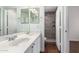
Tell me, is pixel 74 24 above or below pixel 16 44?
above

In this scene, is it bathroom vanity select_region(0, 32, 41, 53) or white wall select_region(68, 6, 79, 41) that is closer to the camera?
bathroom vanity select_region(0, 32, 41, 53)

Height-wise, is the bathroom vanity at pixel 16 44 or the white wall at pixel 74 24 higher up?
the white wall at pixel 74 24

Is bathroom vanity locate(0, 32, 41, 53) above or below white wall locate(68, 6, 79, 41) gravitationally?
below

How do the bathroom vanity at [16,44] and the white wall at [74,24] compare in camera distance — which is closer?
the bathroom vanity at [16,44]

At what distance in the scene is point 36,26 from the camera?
304cm

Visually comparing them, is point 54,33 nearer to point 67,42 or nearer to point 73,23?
point 67,42

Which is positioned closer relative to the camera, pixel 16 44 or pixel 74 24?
pixel 16 44
